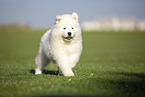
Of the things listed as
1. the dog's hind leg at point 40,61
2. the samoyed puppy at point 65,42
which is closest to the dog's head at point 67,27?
the samoyed puppy at point 65,42

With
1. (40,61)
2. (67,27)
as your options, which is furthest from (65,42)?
(40,61)

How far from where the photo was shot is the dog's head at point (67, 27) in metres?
5.77

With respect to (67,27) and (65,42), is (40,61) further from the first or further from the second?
(67,27)

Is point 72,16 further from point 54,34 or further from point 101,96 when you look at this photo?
point 101,96

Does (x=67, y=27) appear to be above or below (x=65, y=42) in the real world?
above

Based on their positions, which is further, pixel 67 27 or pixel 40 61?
pixel 40 61

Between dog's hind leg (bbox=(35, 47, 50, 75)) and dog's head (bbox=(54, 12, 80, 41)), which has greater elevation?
dog's head (bbox=(54, 12, 80, 41))

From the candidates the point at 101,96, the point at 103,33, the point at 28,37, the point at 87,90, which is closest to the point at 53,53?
the point at 87,90

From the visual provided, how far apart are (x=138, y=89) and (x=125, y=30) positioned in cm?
4089

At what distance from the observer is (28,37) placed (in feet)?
129

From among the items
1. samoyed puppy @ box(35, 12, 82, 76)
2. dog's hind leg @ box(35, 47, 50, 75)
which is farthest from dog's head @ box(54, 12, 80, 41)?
dog's hind leg @ box(35, 47, 50, 75)

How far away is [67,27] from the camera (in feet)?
19.2

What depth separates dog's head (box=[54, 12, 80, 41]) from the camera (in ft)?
18.9

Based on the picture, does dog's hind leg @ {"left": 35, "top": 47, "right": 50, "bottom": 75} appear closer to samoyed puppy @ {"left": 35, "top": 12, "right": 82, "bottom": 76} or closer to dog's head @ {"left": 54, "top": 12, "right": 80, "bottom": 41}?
samoyed puppy @ {"left": 35, "top": 12, "right": 82, "bottom": 76}
